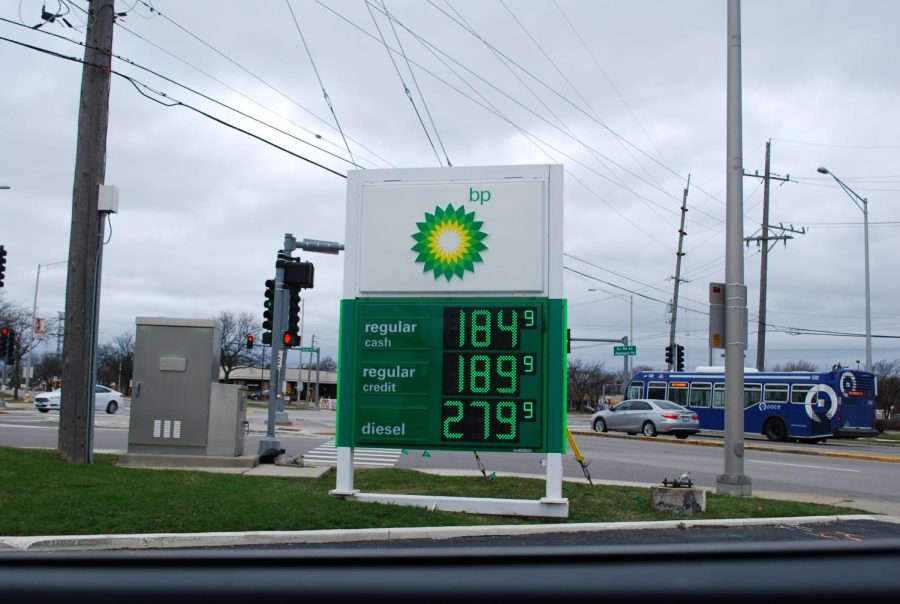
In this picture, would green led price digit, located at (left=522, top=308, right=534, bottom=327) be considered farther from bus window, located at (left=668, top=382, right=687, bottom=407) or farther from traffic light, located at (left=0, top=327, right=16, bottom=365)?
traffic light, located at (left=0, top=327, right=16, bottom=365)

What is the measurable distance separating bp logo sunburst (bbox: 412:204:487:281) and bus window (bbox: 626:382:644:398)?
27652 millimetres

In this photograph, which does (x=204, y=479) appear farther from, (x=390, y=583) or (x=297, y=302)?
(x=390, y=583)

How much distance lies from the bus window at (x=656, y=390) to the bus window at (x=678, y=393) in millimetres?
365

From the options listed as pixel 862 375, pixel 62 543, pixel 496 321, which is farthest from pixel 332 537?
pixel 862 375

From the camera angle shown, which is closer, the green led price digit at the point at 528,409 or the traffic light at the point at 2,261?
the green led price digit at the point at 528,409

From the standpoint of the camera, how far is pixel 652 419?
30188 mm

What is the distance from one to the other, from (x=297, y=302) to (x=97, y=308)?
4.51m

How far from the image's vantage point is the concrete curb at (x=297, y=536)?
729 cm

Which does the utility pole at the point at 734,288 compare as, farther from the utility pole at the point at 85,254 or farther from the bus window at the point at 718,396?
the bus window at the point at 718,396

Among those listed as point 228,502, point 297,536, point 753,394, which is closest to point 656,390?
point 753,394

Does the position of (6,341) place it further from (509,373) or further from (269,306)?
(509,373)

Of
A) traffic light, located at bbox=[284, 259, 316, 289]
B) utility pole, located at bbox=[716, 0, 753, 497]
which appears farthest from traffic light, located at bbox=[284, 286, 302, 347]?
utility pole, located at bbox=[716, 0, 753, 497]

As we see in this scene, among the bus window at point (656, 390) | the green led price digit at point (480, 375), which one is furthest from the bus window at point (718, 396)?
the green led price digit at point (480, 375)

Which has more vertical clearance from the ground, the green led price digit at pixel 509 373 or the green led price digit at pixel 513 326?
the green led price digit at pixel 513 326
